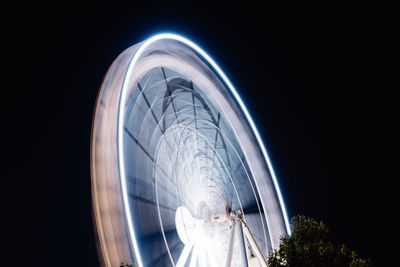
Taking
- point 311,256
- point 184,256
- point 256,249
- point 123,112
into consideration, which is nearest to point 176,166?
point 184,256

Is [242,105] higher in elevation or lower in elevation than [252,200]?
higher

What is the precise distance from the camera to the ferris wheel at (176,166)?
3371mm

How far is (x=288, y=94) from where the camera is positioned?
8.55 meters

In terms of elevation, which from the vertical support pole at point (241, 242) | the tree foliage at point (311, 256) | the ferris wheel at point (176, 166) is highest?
the ferris wheel at point (176, 166)

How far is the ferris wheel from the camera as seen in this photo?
3371mm

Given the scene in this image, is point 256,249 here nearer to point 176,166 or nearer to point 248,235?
point 248,235

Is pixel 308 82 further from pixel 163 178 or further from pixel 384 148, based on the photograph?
pixel 163 178

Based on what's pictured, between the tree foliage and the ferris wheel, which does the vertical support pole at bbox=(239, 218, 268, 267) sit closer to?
the ferris wheel

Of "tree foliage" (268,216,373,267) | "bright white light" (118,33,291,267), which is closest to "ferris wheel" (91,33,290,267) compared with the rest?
"bright white light" (118,33,291,267)

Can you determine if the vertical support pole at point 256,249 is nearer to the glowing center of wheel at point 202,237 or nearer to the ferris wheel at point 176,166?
the ferris wheel at point 176,166

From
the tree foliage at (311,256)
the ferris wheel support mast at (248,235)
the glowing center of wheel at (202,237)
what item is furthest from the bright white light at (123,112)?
the tree foliage at (311,256)

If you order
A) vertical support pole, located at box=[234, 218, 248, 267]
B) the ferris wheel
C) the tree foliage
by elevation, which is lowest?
the tree foliage

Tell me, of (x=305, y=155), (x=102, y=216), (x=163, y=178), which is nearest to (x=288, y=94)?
(x=305, y=155)

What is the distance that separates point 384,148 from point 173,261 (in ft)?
22.0
